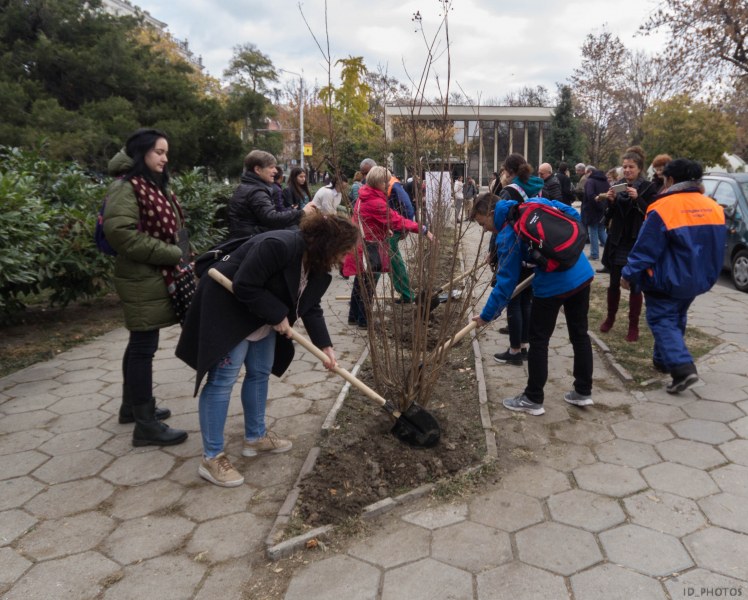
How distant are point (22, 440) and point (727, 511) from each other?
409 cm

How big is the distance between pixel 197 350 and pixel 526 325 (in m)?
3.28

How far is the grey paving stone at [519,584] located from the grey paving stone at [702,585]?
0.44m

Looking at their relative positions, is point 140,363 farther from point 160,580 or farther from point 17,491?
point 160,580

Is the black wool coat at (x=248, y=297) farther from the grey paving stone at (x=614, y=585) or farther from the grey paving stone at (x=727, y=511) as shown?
the grey paving stone at (x=727, y=511)

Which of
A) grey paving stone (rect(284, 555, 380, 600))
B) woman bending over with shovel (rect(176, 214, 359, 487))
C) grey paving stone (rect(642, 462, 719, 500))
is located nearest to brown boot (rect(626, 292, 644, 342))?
grey paving stone (rect(642, 462, 719, 500))

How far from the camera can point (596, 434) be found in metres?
3.64

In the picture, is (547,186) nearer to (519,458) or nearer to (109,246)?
(519,458)

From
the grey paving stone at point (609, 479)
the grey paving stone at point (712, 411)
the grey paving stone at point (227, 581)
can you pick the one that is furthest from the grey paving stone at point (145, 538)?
the grey paving stone at point (712, 411)

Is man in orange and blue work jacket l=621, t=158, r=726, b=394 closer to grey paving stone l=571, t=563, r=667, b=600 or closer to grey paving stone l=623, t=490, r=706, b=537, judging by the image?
grey paving stone l=623, t=490, r=706, b=537

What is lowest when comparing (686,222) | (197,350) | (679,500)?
(679,500)

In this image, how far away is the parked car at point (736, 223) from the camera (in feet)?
27.4

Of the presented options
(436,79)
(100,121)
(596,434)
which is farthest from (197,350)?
(100,121)

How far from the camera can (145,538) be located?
2645 millimetres

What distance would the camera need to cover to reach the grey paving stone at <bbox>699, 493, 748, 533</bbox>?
2658 mm
